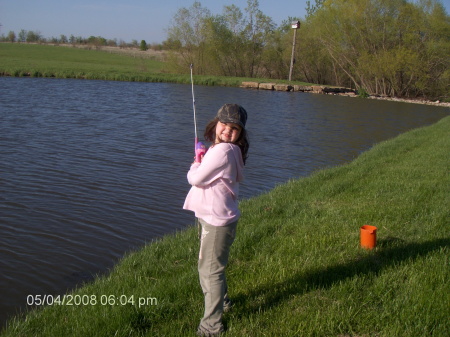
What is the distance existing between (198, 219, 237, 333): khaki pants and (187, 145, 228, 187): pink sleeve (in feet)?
1.04

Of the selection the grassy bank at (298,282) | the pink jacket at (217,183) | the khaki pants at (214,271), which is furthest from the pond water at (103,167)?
the pink jacket at (217,183)

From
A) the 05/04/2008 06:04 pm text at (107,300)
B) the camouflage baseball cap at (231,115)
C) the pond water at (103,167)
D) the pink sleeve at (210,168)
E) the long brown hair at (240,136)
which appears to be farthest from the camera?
the pond water at (103,167)

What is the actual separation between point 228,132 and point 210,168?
0.34 m

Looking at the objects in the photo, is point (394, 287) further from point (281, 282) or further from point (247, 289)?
point (247, 289)

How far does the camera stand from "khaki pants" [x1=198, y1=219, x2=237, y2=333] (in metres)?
3.33

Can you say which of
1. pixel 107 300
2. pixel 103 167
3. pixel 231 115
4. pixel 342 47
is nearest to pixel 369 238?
pixel 231 115

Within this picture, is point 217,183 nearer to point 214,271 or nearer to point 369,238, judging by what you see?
point 214,271

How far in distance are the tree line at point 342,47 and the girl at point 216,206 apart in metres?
40.2

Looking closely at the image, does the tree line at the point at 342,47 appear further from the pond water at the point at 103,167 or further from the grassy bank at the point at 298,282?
the grassy bank at the point at 298,282

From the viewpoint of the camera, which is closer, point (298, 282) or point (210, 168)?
point (210, 168)

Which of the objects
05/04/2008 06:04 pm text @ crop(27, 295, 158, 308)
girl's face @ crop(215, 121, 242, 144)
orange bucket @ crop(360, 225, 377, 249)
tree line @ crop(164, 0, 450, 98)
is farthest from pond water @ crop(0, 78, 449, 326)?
tree line @ crop(164, 0, 450, 98)

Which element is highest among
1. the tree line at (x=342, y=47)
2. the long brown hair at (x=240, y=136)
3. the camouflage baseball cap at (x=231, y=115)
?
the tree line at (x=342, y=47)

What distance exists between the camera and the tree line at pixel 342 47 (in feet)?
132

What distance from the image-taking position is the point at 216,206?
336 centimetres
